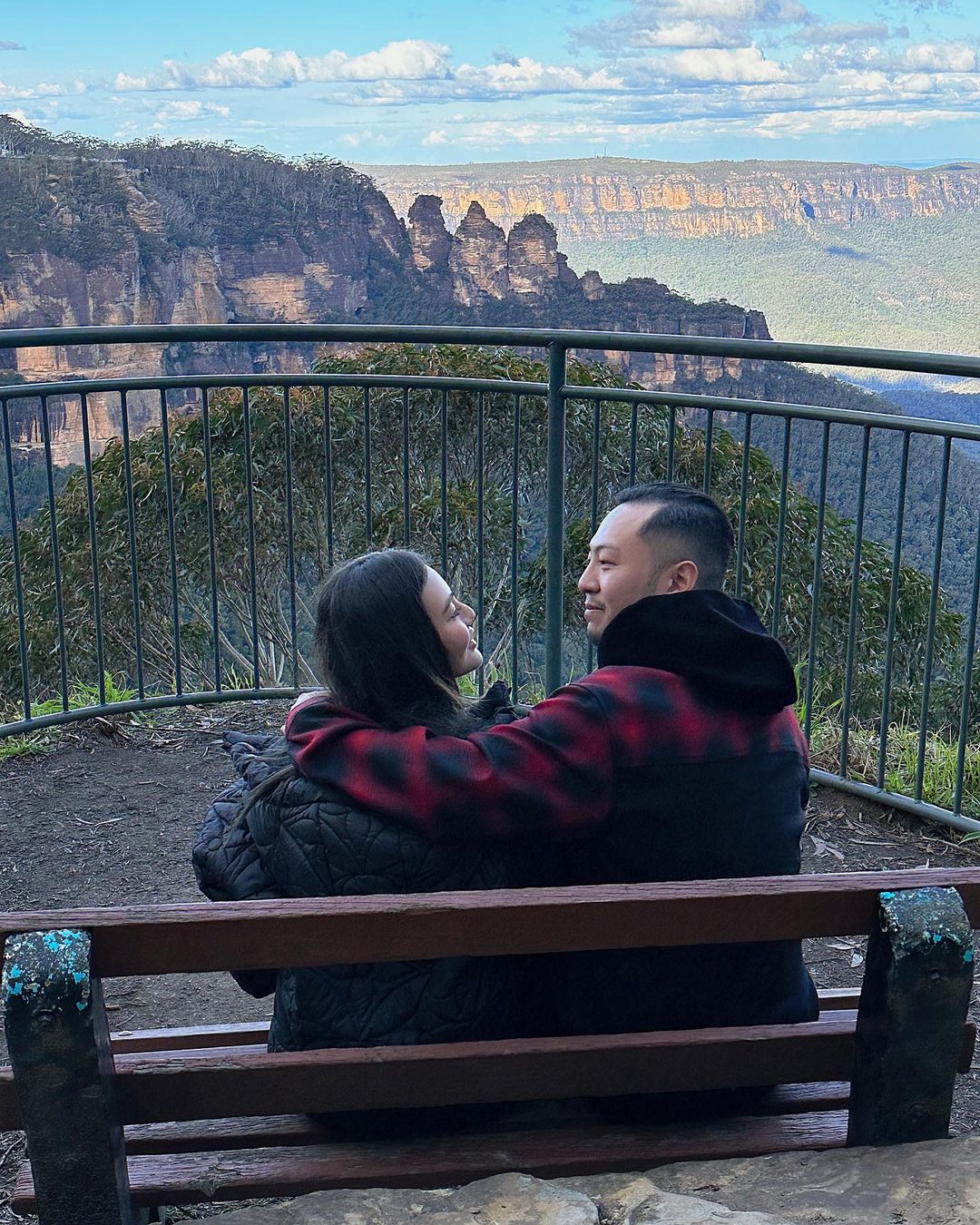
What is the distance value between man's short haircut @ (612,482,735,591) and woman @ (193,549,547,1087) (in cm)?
42

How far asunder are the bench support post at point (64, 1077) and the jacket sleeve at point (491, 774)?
0.44 meters

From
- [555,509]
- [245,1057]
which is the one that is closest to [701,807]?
[245,1057]

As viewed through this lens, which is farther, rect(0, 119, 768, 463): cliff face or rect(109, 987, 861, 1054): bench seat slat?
rect(0, 119, 768, 463): cliff face

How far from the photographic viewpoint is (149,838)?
421cm

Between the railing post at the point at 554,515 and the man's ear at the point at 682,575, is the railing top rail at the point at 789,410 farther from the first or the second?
the man's ear at the point at 682,575

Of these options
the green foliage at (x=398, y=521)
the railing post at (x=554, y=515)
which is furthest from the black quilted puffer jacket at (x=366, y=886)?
the green foliage at (x=398, y=521)

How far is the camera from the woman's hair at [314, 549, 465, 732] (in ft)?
6.39

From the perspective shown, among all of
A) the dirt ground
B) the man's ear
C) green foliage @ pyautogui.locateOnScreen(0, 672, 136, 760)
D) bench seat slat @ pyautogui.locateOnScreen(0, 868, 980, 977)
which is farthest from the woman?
green foliage @ pyautogui.locateOnScreen(0, 672, 136, 760)

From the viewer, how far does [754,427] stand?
436 cm

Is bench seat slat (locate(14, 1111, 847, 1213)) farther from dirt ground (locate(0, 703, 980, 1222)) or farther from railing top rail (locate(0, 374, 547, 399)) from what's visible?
railing top rail (locate(0, 374, 547, 399))

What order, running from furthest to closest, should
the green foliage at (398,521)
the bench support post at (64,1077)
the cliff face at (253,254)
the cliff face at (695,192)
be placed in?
the cliff face at (695,192), the cliff face at (253,254), the green foliage at (398,521), the bench support post at (64,1077)

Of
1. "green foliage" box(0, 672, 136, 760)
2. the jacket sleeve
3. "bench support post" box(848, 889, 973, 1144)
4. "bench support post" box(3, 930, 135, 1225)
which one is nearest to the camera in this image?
"bench support post" box(3, 930, 135, 1225)

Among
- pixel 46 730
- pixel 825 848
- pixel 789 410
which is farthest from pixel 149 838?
pixel 789 410

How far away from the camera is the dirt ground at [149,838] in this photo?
3352 millimetres
